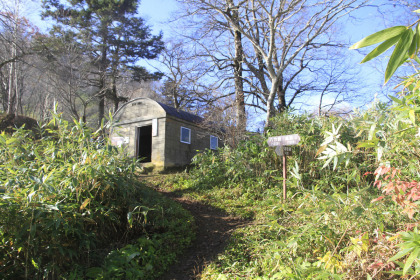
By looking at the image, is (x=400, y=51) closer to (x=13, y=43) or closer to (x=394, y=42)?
(x=394, y=42)

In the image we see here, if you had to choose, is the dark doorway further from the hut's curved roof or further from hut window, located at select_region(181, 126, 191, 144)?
hut window, located at select_region(181, 126, 191, 144)

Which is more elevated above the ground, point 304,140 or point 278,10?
point 278,10

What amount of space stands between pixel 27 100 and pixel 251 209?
3080cm

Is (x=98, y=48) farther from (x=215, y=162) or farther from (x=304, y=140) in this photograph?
(x=304, y=140)

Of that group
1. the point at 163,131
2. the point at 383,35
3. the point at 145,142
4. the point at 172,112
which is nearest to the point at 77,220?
the point at 383,35

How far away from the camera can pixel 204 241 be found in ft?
15.1

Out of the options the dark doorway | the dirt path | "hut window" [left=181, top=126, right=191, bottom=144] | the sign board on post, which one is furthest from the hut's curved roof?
the sign board on post

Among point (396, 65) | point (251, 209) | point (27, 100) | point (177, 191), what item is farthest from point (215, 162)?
point (27, 100)

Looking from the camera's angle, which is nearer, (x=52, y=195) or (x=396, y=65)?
(x=396, y=65)

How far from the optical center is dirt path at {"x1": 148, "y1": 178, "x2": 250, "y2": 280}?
3.70 meters

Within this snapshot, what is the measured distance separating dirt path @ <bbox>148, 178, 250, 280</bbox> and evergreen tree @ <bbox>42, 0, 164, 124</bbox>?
15.0 meters

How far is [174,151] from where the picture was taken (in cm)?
1249

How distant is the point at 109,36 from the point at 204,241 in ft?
60.3

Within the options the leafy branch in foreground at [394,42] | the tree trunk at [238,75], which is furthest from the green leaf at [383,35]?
the tree trunk at [238,75]
